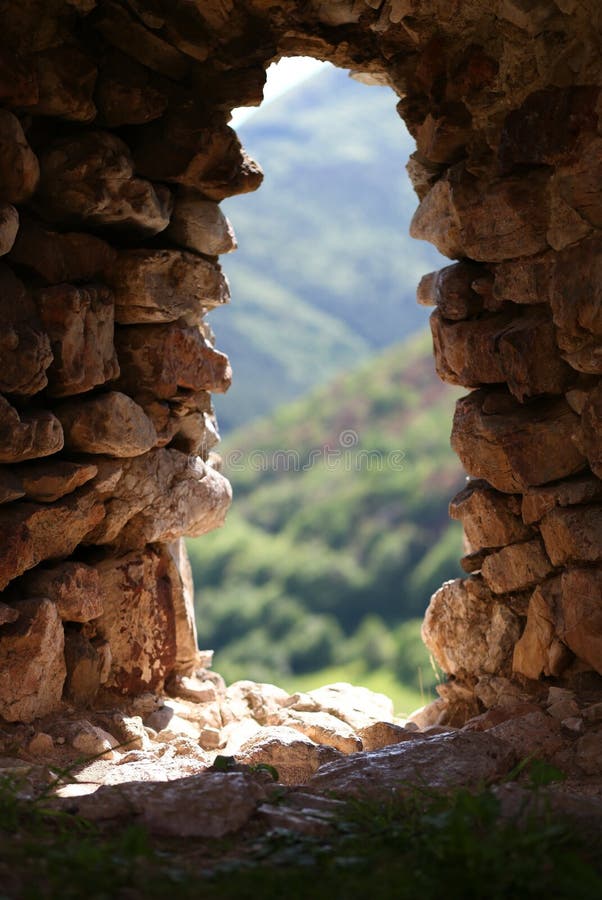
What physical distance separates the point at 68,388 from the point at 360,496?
22.9 metres

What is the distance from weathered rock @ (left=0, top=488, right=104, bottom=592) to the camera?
437 cm

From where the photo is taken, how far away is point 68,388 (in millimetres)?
4750

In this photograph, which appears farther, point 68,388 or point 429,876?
point 68,388

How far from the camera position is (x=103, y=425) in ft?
15.8

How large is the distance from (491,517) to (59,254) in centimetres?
251

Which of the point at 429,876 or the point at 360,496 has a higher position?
the point at 360,496

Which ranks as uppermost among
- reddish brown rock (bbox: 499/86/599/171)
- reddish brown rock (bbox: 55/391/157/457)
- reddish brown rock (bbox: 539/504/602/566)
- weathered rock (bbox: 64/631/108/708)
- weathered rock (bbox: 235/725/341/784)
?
reddish brown rock (bbox: 499/86/599/171)

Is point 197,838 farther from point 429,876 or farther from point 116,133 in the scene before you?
point 116,133

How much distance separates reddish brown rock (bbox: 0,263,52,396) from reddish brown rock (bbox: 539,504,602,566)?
96.4 inches

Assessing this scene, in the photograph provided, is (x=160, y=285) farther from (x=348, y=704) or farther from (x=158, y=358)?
(x=348, y=704)

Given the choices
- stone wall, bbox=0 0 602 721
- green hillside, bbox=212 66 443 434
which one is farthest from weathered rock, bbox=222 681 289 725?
green hillside, bbox=212 66 443 434

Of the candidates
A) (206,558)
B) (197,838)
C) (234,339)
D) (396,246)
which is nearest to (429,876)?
(197,838)

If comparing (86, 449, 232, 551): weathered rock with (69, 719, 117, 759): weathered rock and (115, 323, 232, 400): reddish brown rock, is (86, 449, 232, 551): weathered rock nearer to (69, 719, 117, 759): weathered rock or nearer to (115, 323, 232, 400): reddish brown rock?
(115, 323, 232, 400): reddish brown rock

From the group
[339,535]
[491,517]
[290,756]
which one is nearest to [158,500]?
[290,756]
